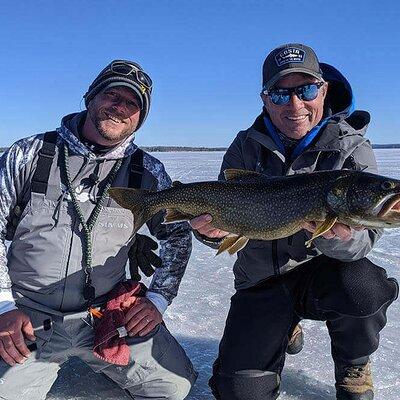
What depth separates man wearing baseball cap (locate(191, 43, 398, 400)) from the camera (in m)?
3.26

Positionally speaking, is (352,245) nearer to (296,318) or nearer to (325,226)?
(325,226)

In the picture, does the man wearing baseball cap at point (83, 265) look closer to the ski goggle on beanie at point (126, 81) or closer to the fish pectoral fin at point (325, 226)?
the ski goggle on beanie at point (126, 81)

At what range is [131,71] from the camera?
3.80 m

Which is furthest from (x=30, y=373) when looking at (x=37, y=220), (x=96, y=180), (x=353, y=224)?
(x=353, y=224)

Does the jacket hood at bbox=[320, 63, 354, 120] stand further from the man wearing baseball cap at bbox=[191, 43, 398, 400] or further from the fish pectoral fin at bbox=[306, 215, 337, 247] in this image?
the fish pectoral fin at bbox=[306, 215, 337, 247]

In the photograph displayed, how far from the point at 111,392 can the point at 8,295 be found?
1.03 metres

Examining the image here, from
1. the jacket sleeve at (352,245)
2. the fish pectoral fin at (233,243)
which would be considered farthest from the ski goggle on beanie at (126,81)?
the jacket sleeve at (352,245)

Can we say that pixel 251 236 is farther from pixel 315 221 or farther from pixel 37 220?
pixel 37 220

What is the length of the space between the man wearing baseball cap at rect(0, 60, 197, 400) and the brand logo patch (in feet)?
3.70

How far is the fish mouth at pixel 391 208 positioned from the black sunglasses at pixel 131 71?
2.05m

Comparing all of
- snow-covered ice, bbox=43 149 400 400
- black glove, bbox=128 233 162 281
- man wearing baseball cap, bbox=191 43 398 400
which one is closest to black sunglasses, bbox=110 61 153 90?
man wearing baseball cap, bbox=191 43 398 400

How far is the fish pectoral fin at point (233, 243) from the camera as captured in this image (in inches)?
129

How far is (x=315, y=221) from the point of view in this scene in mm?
3043

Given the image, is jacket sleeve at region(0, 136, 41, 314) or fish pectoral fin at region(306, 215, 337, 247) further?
jacket sleeve at region(0, 136, 41, 314)
